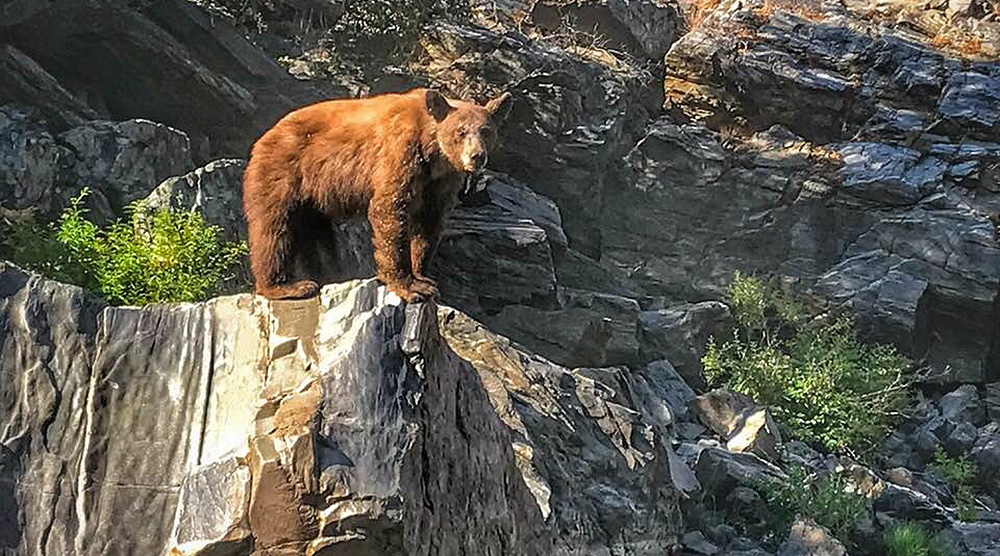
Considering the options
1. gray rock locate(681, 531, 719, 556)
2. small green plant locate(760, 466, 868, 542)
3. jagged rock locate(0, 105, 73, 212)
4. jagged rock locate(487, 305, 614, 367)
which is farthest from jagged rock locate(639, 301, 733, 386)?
jagged rock locate(0, 105, 73, 212)

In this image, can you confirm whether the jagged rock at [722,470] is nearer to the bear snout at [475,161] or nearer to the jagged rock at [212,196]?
the jagged rock at [212,196]

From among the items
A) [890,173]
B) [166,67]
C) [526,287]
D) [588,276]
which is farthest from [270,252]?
[890,173]

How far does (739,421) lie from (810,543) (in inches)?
132

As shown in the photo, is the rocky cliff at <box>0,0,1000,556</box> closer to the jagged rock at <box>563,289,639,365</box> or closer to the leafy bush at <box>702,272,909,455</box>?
the jagged rock at <box>563,289,639,365</box>

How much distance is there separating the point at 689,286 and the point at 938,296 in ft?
13.1

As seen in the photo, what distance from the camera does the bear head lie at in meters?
5.82

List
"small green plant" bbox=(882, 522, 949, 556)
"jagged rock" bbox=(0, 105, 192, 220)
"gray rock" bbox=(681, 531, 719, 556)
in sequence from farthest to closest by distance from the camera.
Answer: "small green plant" bbox=(882, 522, 949, 556) → "gray rock" bbox=(681, 531, 719, 556) → "jagged rock" bbox=(0, 105, 192, 220)

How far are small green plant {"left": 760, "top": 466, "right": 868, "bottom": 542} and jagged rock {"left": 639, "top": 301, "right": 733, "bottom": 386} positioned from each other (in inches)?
146

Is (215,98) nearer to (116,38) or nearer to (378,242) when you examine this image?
(116,38)

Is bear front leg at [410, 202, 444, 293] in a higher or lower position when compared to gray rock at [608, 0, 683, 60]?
lower

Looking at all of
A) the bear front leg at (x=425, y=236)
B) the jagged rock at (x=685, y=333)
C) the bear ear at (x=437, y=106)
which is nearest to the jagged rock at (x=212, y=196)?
the bear front leg at (x=425, y=236)

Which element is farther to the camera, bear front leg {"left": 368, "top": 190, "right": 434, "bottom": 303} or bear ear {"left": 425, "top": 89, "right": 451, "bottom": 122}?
bear ear {"left": 425, "top": 89, "right": 451, "bottom": 122}

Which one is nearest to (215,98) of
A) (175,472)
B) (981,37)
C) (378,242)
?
(378,242)

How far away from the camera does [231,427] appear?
15.6 ft
